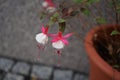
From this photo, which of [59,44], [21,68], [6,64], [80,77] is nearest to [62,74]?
[80,77]

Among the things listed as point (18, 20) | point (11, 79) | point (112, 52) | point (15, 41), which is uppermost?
point (18, 20)

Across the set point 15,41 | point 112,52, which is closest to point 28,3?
point 15,41

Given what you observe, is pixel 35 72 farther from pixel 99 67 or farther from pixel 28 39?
pixel 99 67

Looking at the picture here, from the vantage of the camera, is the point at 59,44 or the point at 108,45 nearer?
the point at 59,44

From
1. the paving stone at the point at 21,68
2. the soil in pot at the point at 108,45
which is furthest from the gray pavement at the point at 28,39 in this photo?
the soil in pot at the point at 108,45

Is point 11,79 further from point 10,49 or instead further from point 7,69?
point 10,49

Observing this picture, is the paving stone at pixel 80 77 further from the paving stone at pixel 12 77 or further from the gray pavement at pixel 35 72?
the paving stone at pixel 12 77
